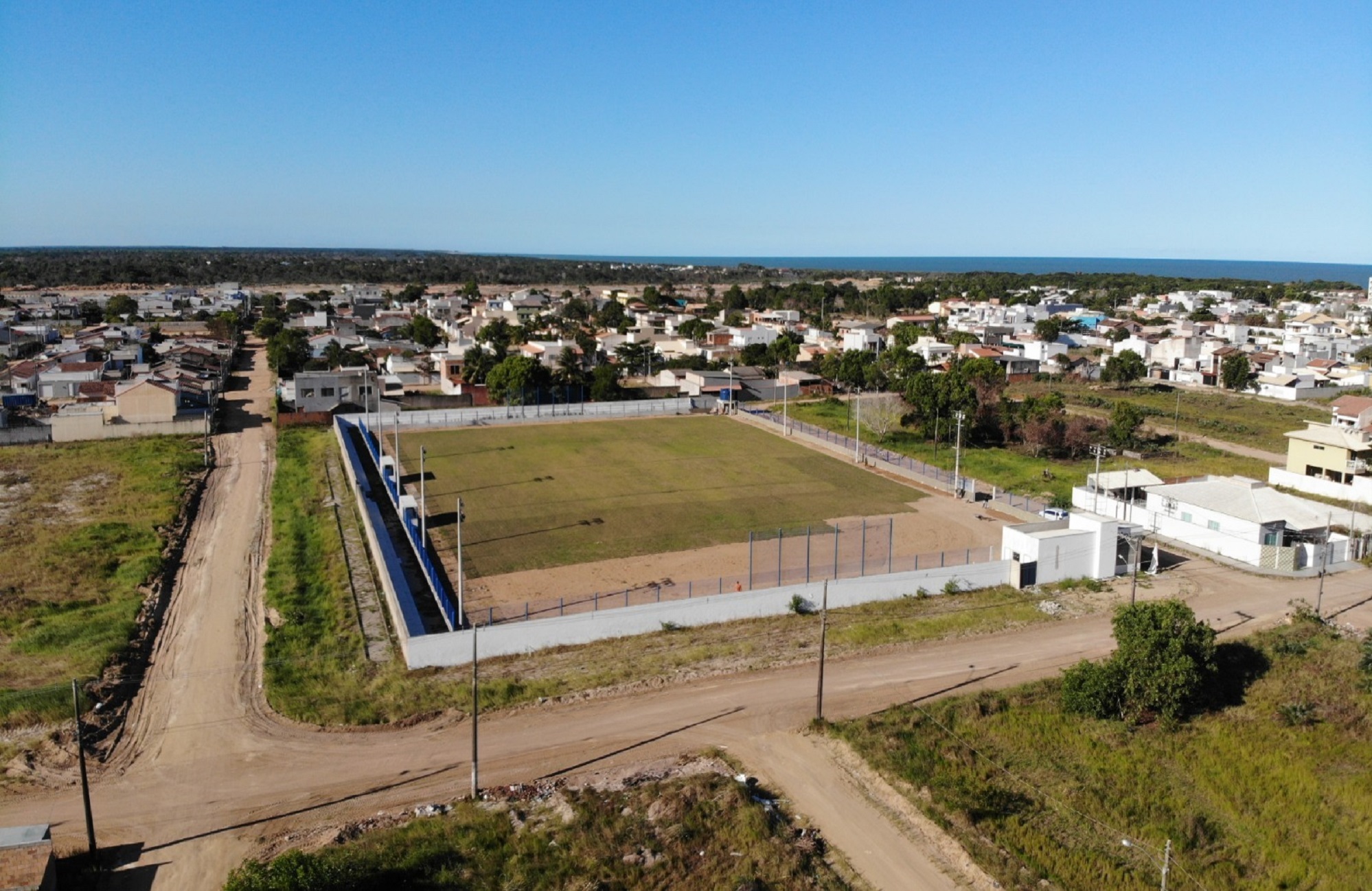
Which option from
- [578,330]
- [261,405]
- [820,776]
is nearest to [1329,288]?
[578,330]

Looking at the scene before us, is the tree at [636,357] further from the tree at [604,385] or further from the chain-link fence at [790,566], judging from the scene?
the chain-link fence at [790,566]

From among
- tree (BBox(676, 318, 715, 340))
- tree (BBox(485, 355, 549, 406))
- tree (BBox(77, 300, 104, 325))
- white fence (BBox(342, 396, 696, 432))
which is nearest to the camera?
white fence (BBox(342, 396, 696, 432))

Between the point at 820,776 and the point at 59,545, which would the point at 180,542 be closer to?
the point at 59,545

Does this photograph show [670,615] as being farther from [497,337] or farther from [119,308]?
[119,308]

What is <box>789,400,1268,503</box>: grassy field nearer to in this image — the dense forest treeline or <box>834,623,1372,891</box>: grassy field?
<box>834,623,1372,891</box>: grassy field

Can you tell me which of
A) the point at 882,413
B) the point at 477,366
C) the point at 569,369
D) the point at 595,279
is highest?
the point at 595,279

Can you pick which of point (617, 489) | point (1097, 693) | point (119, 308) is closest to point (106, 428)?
point (617, 489)

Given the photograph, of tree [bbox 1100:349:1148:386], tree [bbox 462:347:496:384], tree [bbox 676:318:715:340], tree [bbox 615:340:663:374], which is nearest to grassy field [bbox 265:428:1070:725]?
tree [bbox 462:347:496:384]

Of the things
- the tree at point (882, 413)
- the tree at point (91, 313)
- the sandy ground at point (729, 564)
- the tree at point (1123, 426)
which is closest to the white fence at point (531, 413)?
the tree at point (882, 413)
